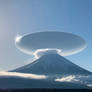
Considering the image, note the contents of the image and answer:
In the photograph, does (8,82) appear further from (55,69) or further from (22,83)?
(55,69)

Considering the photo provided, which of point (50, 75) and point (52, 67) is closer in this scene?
point (50, 75)

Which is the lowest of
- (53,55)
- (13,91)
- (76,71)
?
(13,91)

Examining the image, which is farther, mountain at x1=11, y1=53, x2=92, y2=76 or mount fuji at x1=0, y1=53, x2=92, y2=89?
mountain at x1=11, y1=53, x2=92, y2=76

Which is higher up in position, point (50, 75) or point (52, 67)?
point (52, 67)

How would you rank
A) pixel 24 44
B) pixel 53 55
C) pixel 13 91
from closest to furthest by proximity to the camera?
pixel 13 91
pixel 24 44
pixel 53 55

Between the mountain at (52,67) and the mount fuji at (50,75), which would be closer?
the mount fuji at (50,75)

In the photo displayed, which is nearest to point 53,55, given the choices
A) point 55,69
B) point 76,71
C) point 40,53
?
point 40,53

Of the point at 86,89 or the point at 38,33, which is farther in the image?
the point at 38,33

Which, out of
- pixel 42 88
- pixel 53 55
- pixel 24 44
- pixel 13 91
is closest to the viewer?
pixel 13 91
